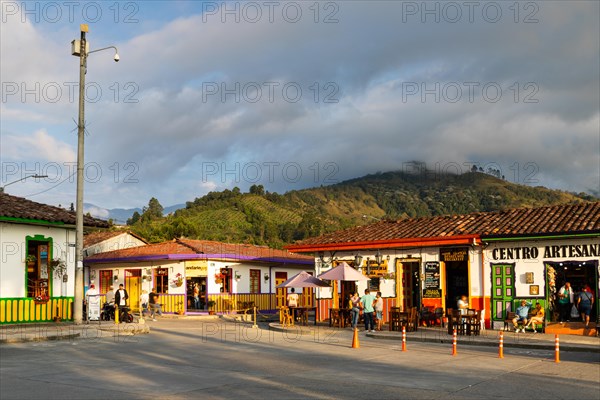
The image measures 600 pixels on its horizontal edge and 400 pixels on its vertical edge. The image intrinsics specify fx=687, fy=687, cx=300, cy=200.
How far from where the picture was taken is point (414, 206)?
145875 mm

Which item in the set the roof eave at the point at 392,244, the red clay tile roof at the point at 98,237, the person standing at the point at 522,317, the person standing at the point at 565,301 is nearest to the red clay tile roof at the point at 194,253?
the red clay tile roof at the point at 98,237

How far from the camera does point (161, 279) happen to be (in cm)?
3912

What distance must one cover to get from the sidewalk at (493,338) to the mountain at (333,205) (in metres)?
38.5

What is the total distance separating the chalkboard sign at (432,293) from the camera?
2623cm

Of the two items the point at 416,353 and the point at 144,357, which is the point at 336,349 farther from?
the point at 144,357

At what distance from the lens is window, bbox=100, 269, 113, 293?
136ft

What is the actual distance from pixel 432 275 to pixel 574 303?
517cm

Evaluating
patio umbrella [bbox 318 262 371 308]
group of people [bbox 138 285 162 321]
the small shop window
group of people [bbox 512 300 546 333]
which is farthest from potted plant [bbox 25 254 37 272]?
group of people [bbox 512 300 546 333]

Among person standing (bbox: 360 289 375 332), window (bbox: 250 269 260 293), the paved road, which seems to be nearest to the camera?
the paved road

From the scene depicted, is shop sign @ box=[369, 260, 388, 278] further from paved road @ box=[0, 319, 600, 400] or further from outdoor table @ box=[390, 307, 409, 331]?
paved road @ box=[0, 319, 600, 400]

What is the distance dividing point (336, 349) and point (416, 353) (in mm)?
2252

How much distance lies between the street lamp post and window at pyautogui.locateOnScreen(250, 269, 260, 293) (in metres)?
17.0

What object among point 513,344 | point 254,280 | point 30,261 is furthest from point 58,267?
point 254,280

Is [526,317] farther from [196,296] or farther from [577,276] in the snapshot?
[196,296]
